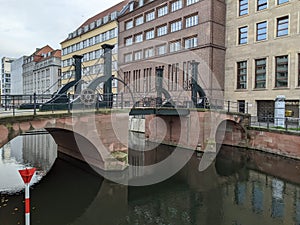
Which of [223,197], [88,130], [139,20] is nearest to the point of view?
[223,197]

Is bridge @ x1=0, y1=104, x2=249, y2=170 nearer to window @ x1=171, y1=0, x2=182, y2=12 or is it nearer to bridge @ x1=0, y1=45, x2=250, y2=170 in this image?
bridge @ x1=0, y1=45, x2=250, y2=170

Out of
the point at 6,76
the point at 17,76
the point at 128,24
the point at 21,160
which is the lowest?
the point at 21,160

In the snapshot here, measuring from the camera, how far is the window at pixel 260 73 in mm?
24859

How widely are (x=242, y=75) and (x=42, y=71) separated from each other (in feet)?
177

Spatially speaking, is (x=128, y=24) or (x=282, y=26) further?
(x=128, y=24)

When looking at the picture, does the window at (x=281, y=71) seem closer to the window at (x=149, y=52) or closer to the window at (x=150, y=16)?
the window at (x=149, y=52)

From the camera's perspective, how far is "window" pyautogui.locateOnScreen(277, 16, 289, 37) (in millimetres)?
23095

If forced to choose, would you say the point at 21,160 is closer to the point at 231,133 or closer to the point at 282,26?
the point at 231,133

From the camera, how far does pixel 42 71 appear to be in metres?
66.2

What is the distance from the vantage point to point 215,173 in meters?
13.9

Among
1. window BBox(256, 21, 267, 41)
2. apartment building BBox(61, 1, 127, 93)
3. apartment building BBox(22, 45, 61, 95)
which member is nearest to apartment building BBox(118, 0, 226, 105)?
apartment building BBox(61, 1, 127, 93)

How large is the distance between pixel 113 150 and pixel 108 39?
32.1 meters

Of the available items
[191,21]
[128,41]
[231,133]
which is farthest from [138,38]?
[231,133]

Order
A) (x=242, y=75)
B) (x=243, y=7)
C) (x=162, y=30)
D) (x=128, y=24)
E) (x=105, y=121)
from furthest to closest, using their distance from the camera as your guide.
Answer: (x=128, y=24), (x=162, y=30), (x=242, y=75), (x=243, y=7), (x=105, y=121)
